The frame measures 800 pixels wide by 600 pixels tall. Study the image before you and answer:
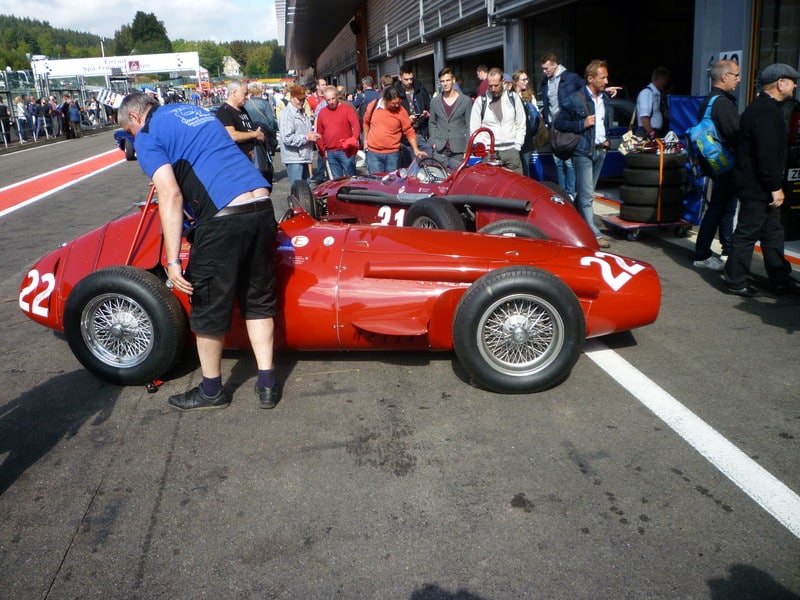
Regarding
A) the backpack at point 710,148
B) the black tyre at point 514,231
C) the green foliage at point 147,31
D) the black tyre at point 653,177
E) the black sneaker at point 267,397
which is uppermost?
the green foliage at point 147,31

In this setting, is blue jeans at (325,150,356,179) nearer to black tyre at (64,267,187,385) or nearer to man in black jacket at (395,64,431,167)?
man in black jacket at (395,64,431,167)

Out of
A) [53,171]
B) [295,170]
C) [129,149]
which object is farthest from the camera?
[53,171]

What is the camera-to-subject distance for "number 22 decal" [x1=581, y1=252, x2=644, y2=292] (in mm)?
4324

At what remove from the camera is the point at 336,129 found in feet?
32.7

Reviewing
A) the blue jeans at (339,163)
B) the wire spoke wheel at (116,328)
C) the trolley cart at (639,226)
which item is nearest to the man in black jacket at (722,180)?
the trolley cart at (639,226)

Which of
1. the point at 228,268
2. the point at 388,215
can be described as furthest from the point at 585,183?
the point at 228,268

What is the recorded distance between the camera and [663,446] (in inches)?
133

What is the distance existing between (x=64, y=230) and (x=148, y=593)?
8.53m

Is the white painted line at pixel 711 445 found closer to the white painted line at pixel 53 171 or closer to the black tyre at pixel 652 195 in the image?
the black tyre at pixel 652 195

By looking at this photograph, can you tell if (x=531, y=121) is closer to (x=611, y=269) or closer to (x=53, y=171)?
(x=611, y=269)

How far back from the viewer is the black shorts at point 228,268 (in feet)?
12.1

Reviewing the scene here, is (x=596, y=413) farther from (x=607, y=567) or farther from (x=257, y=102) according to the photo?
(x=257, y=102)

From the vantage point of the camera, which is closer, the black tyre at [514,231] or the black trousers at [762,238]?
the black tyre at [514,231]

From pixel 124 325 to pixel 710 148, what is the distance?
16.6ft
